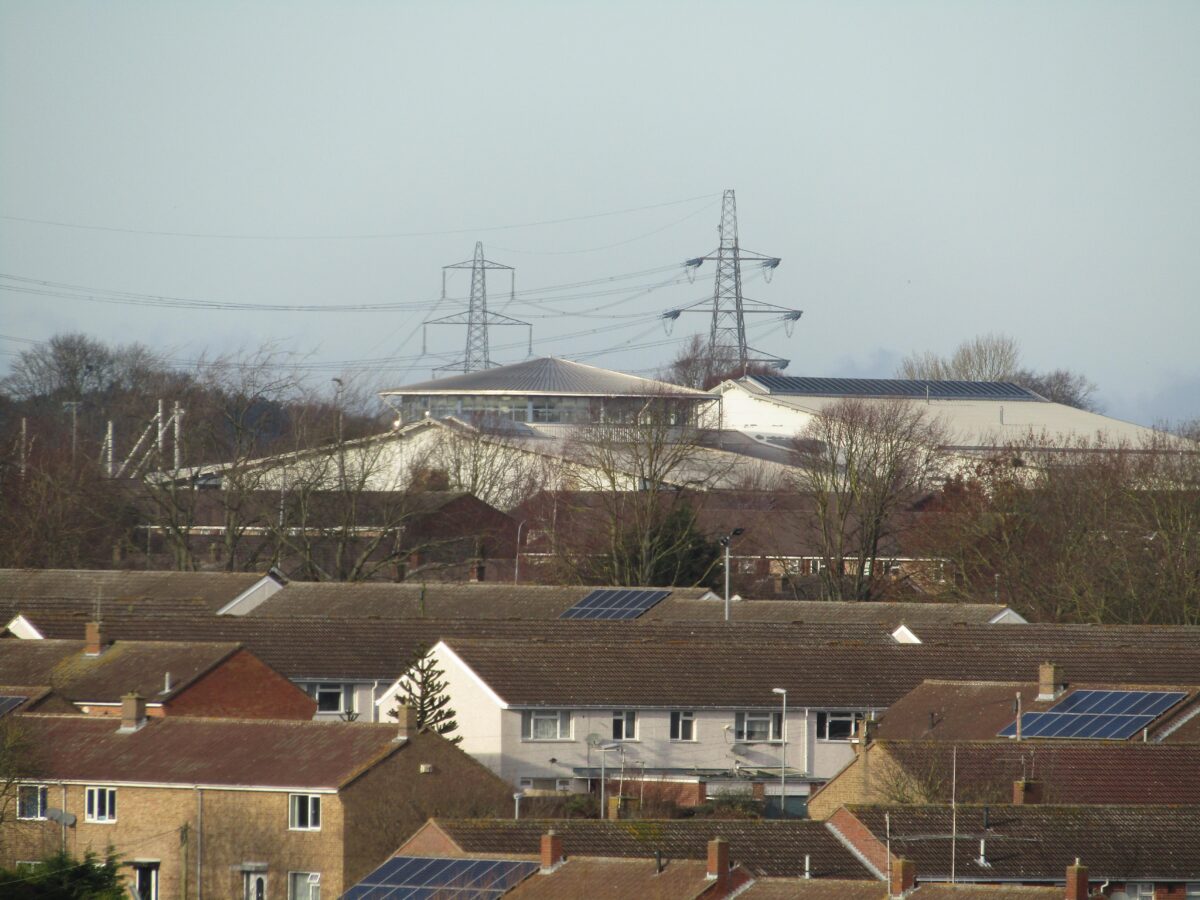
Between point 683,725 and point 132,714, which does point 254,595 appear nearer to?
point 683,725

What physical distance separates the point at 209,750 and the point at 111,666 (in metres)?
6.91

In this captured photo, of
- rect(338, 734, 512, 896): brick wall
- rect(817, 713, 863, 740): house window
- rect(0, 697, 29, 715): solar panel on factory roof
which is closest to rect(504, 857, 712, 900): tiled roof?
rect(338, 734, 512, 896): brick wall

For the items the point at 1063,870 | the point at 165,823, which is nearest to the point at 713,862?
the point at 1063,870

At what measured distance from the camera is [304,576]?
60125 mm

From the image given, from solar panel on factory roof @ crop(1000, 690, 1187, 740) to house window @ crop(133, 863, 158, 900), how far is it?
12.9 meters

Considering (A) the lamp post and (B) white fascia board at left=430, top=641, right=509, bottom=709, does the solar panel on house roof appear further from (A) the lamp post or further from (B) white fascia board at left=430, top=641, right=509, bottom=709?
(B) white fascia board at left=430, top=641, right=509, bottom=709

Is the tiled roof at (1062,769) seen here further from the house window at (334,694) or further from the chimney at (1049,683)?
the house window at (334,694)

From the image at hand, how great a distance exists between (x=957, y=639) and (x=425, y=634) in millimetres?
10372

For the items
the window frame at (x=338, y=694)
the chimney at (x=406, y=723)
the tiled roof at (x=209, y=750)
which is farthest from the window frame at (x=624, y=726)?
the chimney at (x=406, y=723)

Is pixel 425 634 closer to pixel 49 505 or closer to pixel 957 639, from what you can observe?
pixel 957 639

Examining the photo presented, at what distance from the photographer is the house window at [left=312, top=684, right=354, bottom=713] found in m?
39.5

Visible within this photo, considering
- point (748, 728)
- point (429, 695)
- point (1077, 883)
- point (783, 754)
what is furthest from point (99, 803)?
point (1077, 883)

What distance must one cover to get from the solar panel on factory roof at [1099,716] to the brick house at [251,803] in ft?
27.8

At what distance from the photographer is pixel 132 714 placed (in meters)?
32.0
